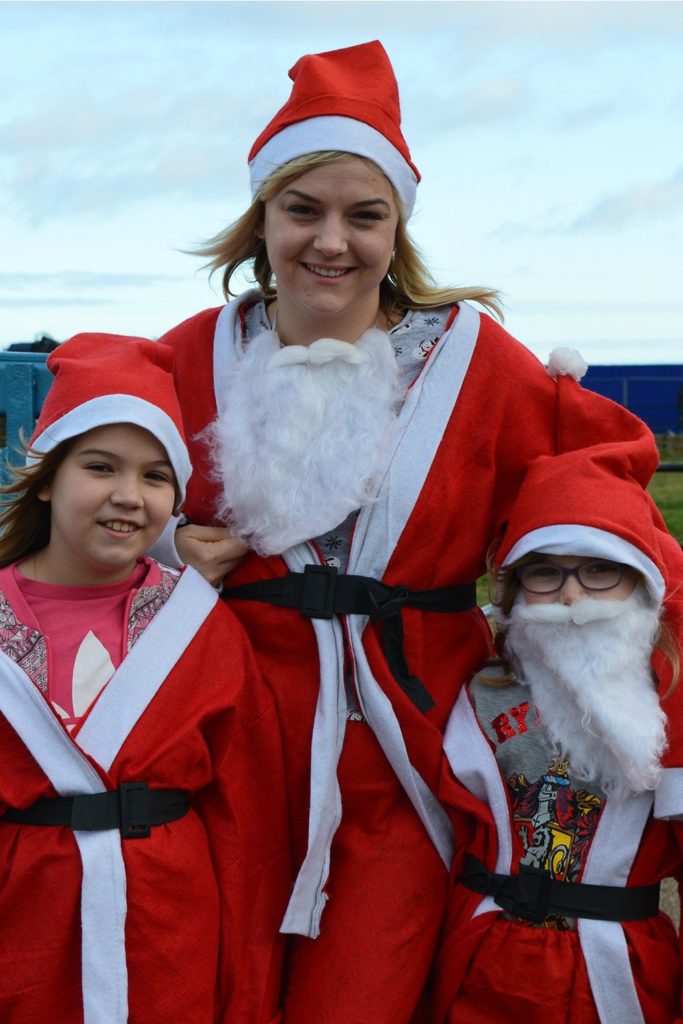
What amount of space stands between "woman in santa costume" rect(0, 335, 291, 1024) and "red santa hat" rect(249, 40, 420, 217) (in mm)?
544

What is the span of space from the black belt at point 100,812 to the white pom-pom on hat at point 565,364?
1335mm

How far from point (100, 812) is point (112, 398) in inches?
32.3

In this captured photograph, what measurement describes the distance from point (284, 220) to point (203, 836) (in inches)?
52.5

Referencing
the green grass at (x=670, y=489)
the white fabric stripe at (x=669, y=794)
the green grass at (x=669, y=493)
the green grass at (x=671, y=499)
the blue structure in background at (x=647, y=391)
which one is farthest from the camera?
the blue structure in background at (x=647, y=391)

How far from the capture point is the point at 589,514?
251cm

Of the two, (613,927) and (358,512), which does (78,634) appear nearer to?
(358,512)

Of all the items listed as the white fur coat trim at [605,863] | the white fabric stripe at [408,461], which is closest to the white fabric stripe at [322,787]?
the white fabric stripe at [408,461]

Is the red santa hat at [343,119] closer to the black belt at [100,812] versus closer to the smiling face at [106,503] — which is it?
the smiling face at [106,503]

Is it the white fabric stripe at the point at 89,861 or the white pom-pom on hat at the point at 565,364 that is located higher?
the white pom-pom on hat at the point at 565,364

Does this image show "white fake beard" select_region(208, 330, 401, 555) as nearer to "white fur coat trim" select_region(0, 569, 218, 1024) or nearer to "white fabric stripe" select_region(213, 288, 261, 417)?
"white fabric stripe" select_region(213, 288, 261, 417)

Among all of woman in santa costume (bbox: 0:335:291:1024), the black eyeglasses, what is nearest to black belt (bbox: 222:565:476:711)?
woman in santa costume (bbox: 0:335:291:1024)

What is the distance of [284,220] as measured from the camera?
267 centimetres

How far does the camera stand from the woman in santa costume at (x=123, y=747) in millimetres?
2297

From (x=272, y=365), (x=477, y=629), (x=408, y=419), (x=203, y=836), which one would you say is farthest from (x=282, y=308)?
(x=203, y=836)
